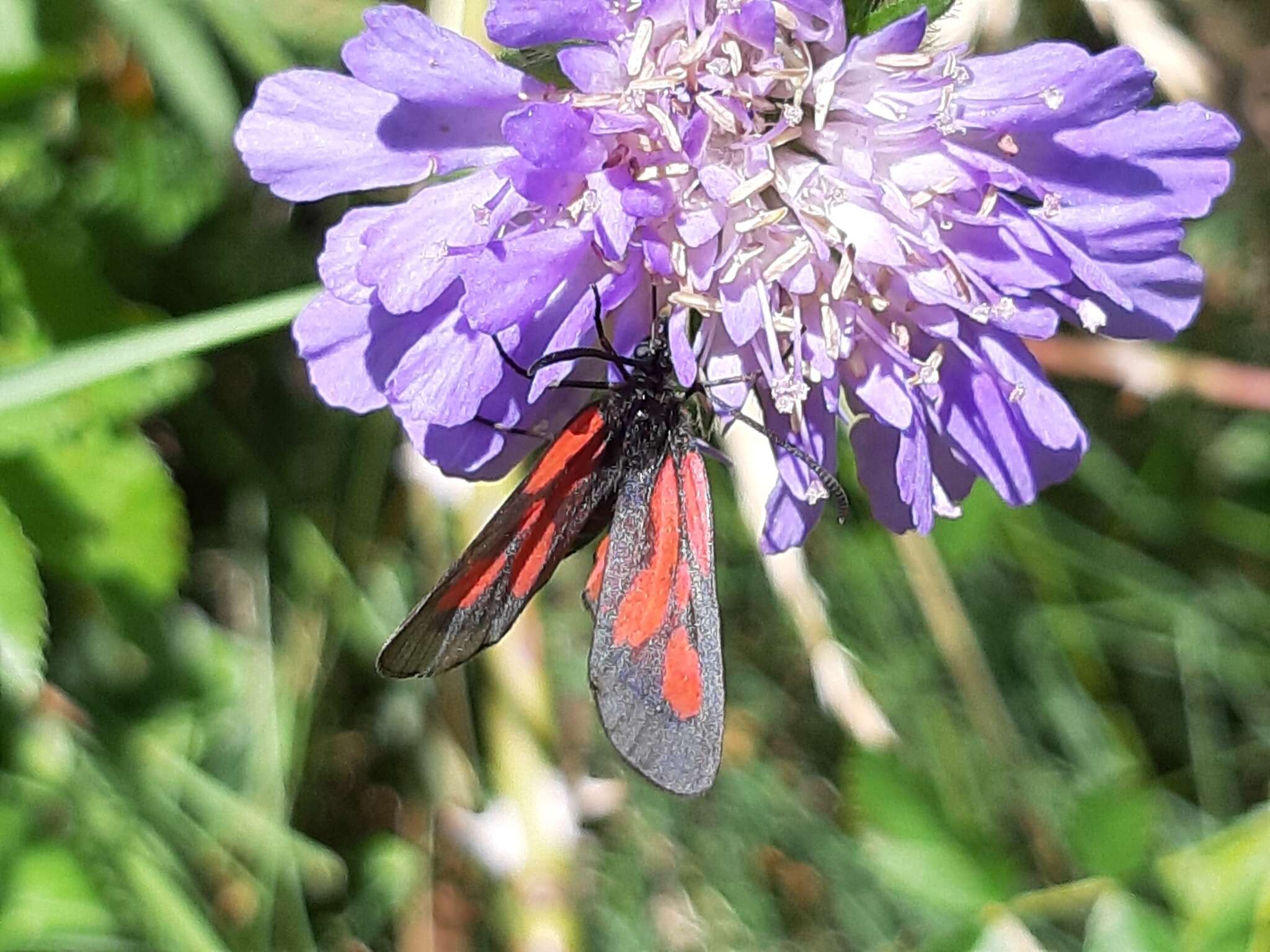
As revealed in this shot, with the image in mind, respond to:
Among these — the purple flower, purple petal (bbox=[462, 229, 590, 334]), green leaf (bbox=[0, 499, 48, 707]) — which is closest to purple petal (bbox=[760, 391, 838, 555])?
the purple flower

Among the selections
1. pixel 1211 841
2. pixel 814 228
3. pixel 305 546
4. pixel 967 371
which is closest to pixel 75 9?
pixel 305 546

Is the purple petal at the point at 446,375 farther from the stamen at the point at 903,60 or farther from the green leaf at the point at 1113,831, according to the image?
the green leaf at the point at 1113,831

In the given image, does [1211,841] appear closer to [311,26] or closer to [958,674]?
[958,674]

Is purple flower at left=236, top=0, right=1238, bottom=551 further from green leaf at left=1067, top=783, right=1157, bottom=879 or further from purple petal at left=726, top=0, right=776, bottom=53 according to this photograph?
green leaf at left=1067, top=783, right=1157, bottom=879

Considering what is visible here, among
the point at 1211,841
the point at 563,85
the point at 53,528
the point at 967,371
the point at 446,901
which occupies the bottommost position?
the point at 446,901

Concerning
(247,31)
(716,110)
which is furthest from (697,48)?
(247,31)

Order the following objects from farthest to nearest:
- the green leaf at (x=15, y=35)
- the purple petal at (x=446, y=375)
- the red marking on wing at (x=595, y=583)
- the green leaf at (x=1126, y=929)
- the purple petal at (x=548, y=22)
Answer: the green leaf at (x=15, y=35)
the green leaf at (x=1126, y=929)
the red marking on wing at (x=595, y=583)
the purple petal at (x=446, y=375)
the purple petal at (x=548, y=22)

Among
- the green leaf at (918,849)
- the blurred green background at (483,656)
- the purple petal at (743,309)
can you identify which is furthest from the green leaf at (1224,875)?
the purple petal at (743,309)
